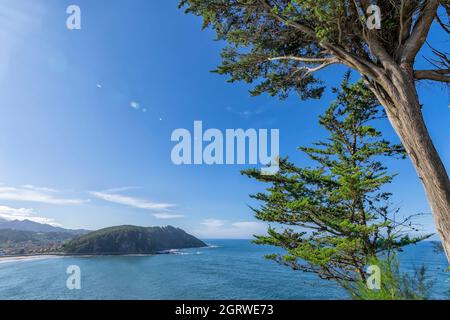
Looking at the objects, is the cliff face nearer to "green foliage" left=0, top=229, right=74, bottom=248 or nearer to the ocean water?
"green foliage" left=0, top=229, right=74, bottom=248

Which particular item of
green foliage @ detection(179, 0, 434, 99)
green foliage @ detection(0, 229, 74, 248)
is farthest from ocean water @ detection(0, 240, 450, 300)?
green foliage @ detection(179, 0, 434, 99)

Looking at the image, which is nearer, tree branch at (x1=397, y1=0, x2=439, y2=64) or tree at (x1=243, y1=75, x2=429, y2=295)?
tree branch at (x1=397, y1=0, x2=439, y2=64)

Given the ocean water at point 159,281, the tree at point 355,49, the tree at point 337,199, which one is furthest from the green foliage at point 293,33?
the ocean water at point 159,281

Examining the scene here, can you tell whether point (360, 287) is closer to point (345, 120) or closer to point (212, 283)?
point (345, 120)

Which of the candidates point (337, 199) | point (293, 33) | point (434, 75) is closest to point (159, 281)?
point (337, 199)

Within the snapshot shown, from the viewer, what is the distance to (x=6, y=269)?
142 ft

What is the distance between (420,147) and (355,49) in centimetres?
239

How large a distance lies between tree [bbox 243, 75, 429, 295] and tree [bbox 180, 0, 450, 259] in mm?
2782

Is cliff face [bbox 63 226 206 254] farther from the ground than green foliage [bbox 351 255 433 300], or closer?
closer

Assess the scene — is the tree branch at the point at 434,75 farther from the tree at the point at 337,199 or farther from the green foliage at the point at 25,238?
the green foliage at the point at 25,238

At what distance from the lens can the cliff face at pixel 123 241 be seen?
61981 mm

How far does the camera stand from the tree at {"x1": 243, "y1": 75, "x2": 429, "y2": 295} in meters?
6.59
